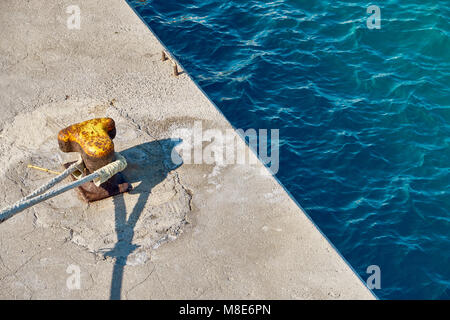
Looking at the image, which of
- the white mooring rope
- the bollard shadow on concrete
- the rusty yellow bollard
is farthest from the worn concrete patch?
the white mooring rope

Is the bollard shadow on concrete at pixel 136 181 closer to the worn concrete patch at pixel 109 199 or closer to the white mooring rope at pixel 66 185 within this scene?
the worn concrete patch at pixel 109 199

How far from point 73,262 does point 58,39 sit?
4981 millimetres

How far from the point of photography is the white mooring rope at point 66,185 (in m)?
7.13

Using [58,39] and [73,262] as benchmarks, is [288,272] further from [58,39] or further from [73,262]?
[58,39]

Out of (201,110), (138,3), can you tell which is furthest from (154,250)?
(138,3)

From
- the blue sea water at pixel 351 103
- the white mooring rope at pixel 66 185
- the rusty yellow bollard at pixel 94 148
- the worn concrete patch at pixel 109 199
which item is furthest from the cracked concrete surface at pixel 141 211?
the blue sea water at pixel 351 103

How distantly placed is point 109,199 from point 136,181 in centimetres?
49

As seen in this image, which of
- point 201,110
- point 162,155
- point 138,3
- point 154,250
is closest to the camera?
point 154,250

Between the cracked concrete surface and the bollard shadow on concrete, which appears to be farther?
the bollard shadow on concrete

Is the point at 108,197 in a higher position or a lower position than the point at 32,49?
lower

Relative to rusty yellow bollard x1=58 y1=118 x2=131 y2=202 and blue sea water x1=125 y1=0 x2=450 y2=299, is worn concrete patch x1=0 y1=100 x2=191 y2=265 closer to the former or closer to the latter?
rusty yellow bollard x1=58 y1=118 x2=131 y2=202

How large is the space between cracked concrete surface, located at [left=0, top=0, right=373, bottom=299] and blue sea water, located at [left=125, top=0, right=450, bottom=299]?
2.12 metres

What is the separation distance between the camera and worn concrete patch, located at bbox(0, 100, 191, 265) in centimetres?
768
